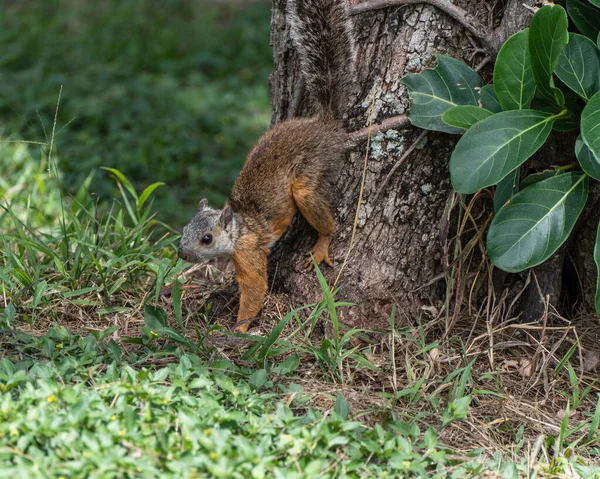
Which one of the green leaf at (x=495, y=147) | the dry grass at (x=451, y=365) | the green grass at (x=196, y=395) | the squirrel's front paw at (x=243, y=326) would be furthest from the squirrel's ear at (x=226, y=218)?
the green leaf at (x=495, y=147)

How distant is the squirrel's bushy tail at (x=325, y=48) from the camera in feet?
11.2

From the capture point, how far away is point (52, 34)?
806 cm

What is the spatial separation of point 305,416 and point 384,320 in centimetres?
90

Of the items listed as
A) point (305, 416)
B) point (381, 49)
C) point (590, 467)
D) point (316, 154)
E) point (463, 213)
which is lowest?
point (590, 467)

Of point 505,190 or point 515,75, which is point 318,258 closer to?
point 505,190

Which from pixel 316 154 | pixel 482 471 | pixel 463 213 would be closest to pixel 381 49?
pixel 316 154

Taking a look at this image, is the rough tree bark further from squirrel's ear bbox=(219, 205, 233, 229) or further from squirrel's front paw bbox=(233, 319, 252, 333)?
squirrel's ear bbox=(219, 205, 233, 229)

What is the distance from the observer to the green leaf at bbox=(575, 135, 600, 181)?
118 inches

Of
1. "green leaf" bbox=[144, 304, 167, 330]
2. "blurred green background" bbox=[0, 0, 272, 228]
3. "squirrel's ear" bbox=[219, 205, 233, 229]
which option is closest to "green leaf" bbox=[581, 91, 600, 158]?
"squirrel's ear" bbox=[219, 205, 233, 229]

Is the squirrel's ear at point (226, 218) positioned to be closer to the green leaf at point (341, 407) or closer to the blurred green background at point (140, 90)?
the green leaf at point (341, 407)

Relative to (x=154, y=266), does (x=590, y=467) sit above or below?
below

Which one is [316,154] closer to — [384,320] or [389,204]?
[389,204]

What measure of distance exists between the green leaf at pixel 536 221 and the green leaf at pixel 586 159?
0.12m

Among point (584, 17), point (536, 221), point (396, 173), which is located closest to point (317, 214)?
point (396, 173)
